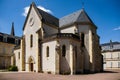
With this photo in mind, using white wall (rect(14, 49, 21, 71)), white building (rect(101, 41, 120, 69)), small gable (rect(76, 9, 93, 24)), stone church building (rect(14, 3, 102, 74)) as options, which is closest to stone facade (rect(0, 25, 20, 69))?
white wall (rect(14, 49, 21, 71))

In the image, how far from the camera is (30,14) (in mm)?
31531

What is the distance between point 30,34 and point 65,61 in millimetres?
10923

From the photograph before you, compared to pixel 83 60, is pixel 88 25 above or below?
above

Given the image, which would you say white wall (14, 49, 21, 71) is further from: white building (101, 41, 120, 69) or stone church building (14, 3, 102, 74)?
white building (101, 41, 120, 69)

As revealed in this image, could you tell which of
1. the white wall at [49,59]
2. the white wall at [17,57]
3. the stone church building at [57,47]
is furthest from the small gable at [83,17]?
the white wall at [17,57]

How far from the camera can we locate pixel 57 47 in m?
23.8

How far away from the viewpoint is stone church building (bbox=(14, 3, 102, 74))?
24.1 meters

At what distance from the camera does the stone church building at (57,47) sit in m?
24.1

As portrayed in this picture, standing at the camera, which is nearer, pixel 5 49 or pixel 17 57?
pixel 17 57

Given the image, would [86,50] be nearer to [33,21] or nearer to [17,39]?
[33,21]

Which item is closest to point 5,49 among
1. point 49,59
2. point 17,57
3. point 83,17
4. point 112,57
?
point 17,57

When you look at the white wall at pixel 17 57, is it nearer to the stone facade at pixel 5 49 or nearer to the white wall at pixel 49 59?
the stone facade at pixel 5 49

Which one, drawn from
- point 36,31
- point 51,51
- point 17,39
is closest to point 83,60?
point 51,51

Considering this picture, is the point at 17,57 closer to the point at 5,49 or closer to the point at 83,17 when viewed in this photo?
the point at 5,49
